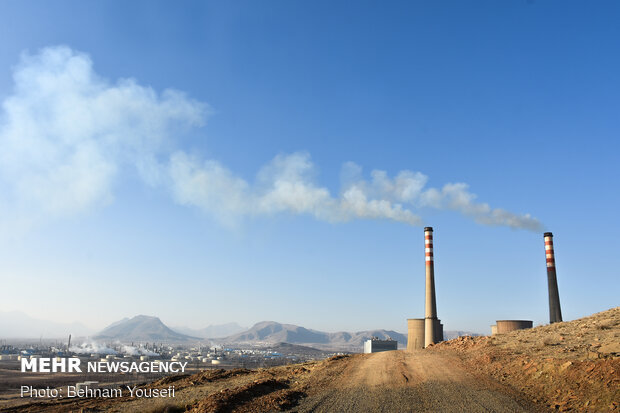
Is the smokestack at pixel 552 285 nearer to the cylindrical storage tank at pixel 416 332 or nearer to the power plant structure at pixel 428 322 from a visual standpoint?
the power plant structure at pixel 428 322

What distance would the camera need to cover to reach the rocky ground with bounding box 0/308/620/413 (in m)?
16.1

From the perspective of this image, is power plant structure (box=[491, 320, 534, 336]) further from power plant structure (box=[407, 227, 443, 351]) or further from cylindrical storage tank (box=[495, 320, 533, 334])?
power plant structure (box=[407, 227, 443, 351])

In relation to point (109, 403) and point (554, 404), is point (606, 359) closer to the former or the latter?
point (554, 404)

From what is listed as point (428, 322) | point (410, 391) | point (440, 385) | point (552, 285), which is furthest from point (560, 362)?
point (552, 285)

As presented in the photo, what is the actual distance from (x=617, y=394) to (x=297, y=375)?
1534 cm

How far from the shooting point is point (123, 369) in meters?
130

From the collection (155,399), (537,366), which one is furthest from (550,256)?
(155,399)

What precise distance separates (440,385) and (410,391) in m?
1.82

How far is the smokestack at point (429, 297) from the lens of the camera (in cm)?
4928

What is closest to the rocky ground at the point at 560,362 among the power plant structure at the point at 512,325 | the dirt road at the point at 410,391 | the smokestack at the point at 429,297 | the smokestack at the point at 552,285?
the dirt road at the point at 410,391

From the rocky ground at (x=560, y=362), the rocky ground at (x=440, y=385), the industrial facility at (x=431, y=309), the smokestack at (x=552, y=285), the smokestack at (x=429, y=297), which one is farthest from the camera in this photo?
the smokestack at (x=429, y=297)

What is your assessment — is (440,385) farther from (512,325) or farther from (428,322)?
(428,322)

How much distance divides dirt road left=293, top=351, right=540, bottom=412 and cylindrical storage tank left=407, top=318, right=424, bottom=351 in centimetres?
2566

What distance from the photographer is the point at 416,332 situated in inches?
1965
